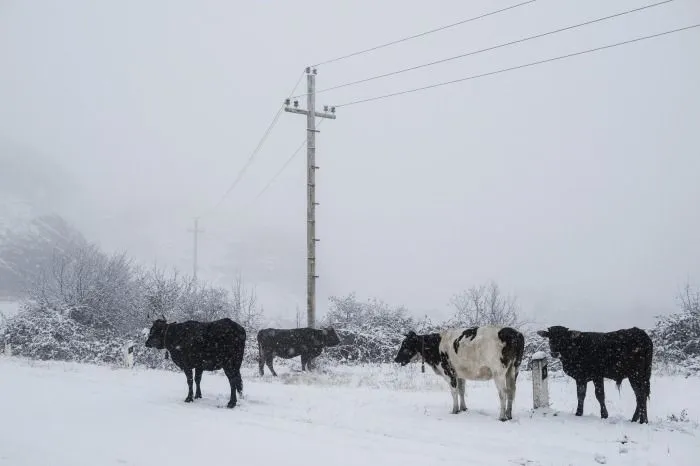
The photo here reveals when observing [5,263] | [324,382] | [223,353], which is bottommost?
[324,382]

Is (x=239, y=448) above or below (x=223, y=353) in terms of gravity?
below

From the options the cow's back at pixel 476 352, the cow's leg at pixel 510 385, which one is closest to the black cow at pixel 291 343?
the cow's back at pixel 476 352

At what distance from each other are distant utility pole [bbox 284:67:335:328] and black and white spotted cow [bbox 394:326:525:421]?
29.5 ft

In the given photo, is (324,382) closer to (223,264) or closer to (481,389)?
(481,389)

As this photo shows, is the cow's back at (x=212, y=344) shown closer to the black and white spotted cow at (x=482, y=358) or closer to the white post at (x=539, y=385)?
the black and white spotted cow at (x=482, y=358)

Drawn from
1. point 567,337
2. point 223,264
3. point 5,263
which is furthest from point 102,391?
point 223,264

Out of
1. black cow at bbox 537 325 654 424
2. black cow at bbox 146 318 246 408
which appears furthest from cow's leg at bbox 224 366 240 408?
black cow at bbox 537 325 654 424

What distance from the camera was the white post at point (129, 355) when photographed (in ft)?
64.3

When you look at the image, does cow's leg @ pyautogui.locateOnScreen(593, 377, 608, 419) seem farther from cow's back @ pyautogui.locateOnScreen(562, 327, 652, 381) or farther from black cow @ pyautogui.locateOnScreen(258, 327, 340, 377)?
black cow @ pyautogui.locateOnScreen(258, 327, 340, 377)

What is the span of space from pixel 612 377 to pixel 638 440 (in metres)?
1.94

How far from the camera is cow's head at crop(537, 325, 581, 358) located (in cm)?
999

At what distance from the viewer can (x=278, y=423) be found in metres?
8.60

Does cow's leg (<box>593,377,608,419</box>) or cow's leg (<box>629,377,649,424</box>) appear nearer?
cow's leg (<box>629,377,649,424</box>)

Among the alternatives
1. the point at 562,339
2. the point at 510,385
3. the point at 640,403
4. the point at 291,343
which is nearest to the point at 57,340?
the point at 291,343
